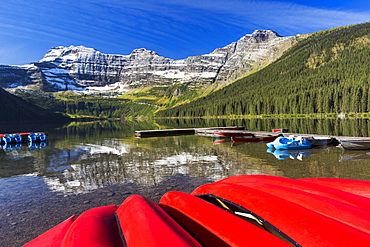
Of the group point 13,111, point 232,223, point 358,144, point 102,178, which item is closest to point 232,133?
point 358,144

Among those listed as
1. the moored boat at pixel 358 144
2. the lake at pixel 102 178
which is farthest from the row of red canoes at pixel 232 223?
the moored boat at pixel 358 144

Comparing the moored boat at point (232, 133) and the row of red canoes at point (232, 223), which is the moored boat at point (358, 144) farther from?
the row of red canoes at point (232, 223)

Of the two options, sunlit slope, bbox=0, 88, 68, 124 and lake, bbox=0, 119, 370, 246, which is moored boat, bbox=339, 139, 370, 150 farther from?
sunlit slope, bbox=0, 88, 68, 124

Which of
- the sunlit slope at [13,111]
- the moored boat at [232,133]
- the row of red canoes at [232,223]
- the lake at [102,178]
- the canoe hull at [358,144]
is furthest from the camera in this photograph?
the sunlit slope at [13,111]

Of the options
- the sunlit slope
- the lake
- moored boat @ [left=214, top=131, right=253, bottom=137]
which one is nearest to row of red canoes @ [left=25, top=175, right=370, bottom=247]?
the lake

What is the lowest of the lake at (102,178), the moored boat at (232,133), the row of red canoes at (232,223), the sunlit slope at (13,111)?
the lake at (102,178)

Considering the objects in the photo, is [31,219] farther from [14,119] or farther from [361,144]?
[14,119]

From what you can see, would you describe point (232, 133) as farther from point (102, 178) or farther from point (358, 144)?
point (102, 178)

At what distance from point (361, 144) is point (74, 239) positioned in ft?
98.6

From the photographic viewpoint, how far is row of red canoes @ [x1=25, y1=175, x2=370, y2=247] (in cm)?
327

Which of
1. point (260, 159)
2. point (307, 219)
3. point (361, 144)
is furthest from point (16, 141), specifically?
point (361, 144)

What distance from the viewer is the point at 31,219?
29.9 ft

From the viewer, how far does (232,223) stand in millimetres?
3789

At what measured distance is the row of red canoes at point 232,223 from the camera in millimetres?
3268
